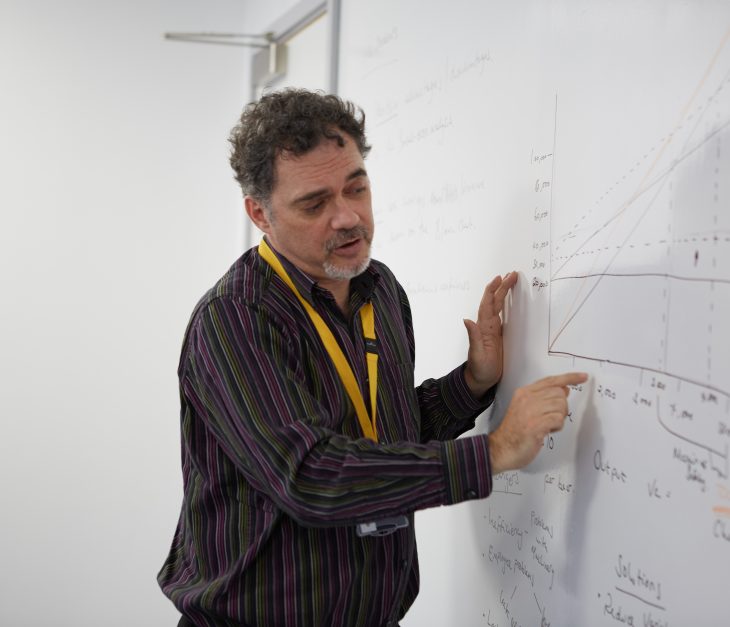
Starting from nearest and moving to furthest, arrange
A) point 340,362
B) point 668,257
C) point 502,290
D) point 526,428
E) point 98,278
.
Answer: point 668,257, point 526,428, point 340,362, point 502,290, point 98,278

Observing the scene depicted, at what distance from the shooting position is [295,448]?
3.66 feet

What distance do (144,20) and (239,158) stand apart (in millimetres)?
2036

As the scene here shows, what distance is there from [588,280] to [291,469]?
0.53 m

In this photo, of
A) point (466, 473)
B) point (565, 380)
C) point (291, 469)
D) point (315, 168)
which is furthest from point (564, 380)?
point (315, 168)

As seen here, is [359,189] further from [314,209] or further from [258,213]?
[258,213]

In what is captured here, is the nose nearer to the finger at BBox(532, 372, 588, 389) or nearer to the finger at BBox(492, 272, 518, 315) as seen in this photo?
the finger at BBox(492, 272, 518, 315)

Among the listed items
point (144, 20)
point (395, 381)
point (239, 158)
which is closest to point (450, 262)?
point (395, 381)

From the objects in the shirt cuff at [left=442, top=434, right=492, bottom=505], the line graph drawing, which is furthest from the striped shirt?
the line graph drawing

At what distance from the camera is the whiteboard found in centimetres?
97

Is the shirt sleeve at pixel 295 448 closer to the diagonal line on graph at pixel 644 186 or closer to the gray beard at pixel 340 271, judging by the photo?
the gray beard at pixel 340 271

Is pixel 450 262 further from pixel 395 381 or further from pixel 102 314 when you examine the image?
pixel 102 314

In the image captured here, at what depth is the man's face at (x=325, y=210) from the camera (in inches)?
52.3

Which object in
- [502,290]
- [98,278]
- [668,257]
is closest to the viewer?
[668,257]

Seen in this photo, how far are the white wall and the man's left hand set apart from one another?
195cm
